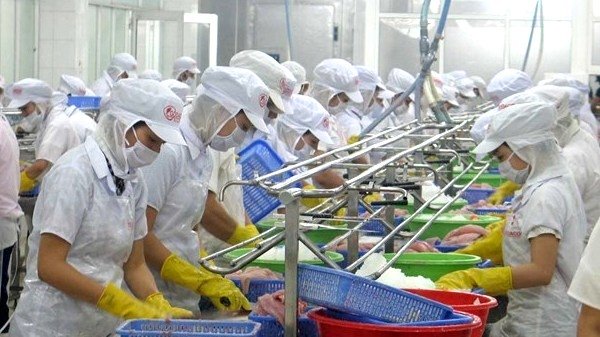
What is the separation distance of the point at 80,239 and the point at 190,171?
76 cm

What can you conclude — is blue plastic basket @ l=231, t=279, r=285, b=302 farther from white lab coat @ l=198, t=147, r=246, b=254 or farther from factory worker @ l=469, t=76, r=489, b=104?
factory worker @ l=469, t=76, r=489, b=104

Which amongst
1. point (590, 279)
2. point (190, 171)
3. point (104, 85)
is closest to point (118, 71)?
point (104, 85)

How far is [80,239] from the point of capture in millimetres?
3264

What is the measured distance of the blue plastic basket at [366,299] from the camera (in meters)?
2.78

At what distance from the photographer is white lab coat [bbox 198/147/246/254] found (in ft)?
15.4

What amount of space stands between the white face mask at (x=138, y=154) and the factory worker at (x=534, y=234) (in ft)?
3.43

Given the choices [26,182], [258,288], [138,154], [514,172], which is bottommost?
[26,182]

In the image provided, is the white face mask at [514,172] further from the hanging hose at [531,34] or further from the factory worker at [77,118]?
the hanging hose at [531,34]

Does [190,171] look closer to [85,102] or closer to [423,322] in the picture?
[423,322]

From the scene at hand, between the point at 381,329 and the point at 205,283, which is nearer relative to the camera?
the point at 381,329

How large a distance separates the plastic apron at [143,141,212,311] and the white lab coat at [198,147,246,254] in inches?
26.0

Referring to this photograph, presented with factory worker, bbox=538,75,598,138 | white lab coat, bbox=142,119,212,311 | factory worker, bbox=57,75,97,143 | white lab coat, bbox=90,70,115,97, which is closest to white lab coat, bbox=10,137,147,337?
white lab coat, bbox=142,119,212,311

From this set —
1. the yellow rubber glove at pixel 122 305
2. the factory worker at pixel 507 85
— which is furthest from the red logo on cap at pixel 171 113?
the factory worker at pixel 507 85

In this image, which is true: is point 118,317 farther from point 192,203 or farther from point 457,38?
point 457,38
